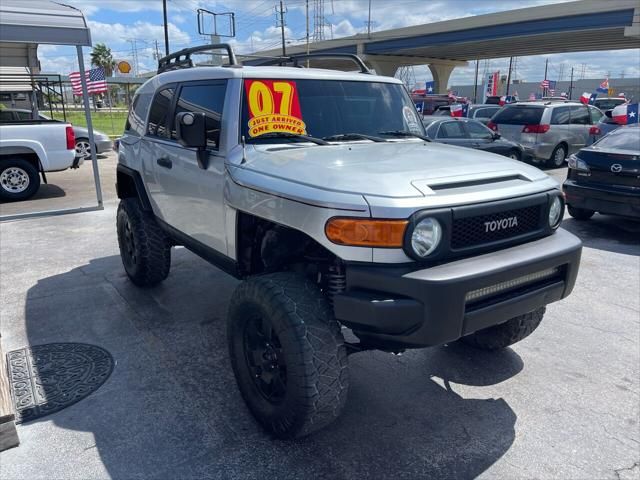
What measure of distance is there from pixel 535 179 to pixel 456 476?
1.72 meters

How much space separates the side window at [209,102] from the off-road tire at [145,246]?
126cm

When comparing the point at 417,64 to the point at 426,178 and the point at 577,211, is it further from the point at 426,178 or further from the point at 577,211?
the point at 426,178

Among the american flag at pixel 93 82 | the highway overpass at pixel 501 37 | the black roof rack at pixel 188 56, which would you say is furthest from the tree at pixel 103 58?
the black roof rack at pixel 188 56

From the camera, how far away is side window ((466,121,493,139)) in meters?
12.1

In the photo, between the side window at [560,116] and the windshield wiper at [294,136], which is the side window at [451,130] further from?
the windshield wiper at [294,136]

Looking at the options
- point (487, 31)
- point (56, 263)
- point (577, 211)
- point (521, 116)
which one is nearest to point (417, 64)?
point (487, 31)

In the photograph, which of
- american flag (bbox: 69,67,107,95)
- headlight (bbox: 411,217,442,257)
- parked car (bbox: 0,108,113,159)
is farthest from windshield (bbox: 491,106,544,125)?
american flag (bbox: 69,67,107,95)

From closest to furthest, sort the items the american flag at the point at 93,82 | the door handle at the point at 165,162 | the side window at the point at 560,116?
the door handle at the point at 165,162 < the side window at the point at 560,116 < the american flag at the point at 93,82

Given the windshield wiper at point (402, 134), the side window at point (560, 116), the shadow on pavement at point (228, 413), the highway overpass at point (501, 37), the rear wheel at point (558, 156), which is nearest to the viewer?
the shadow on pavement at point (228, 413)

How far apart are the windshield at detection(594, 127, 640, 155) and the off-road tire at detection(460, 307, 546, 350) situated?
16.0 feet

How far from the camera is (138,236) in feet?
16.0

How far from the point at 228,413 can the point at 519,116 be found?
13.0 m

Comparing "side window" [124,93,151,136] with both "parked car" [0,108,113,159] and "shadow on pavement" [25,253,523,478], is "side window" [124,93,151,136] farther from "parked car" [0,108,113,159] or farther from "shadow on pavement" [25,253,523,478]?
"parked car" [0,108,113,159]

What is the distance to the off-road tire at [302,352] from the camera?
2543 mm
